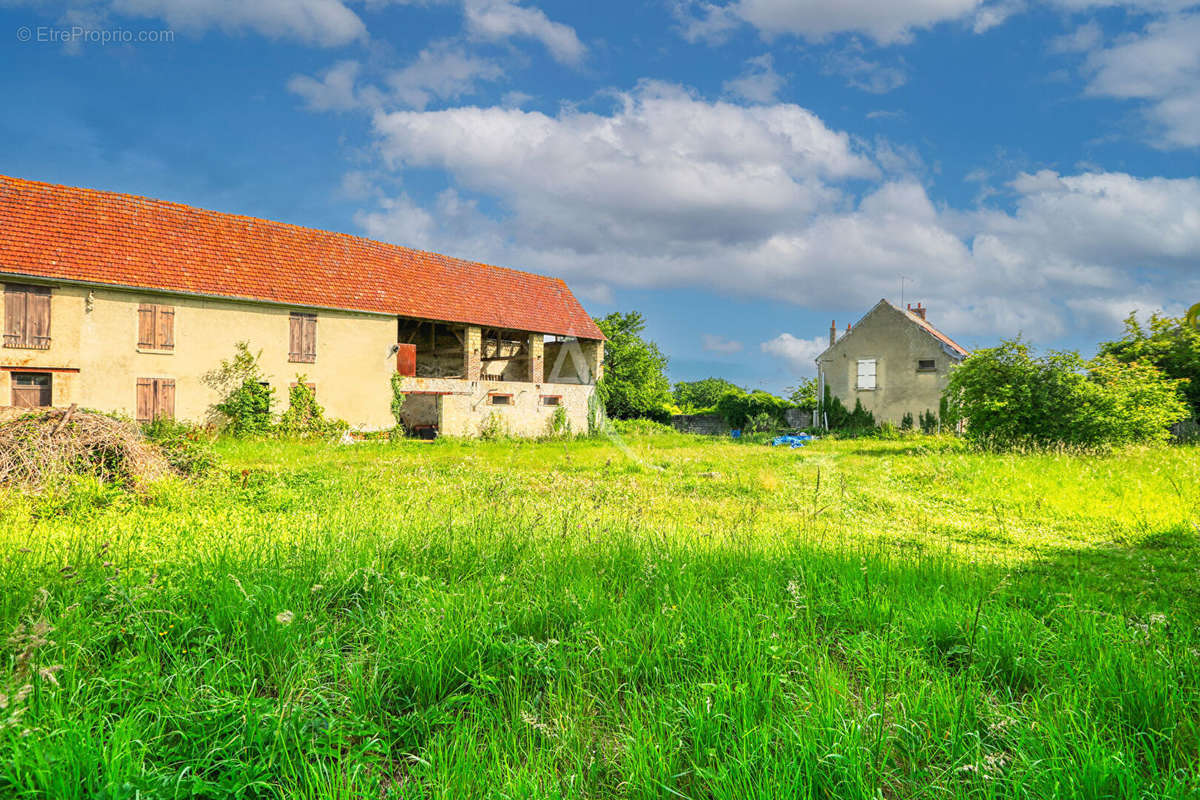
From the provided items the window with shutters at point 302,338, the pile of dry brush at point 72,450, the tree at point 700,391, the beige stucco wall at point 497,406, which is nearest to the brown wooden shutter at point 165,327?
the window with shutters at point 302,338

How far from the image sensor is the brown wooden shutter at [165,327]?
21.6 meters

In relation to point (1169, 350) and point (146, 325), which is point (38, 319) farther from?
point (1169, 350)

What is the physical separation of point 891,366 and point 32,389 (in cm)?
3587

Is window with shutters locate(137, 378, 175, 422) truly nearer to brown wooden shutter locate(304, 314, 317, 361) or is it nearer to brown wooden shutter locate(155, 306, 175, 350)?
brown wooden shutter locate(155, 306, 175, 350)

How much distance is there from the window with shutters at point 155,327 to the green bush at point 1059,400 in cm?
2668

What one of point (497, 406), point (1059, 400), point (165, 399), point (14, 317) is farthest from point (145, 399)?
point (1059, 400)

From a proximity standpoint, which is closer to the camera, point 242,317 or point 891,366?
point 242,317

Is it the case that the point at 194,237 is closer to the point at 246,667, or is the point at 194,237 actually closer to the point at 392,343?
the point at 392,343

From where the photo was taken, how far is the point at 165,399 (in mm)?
21672

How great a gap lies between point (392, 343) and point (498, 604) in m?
24.3

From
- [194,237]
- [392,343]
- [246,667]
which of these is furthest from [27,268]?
[246,667]

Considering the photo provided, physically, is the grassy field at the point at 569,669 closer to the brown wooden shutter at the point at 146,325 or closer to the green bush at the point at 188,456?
the green bush at the point at 188,456

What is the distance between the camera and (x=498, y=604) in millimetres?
4066

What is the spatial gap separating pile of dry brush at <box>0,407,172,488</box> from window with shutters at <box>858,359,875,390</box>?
3301 centimetres
